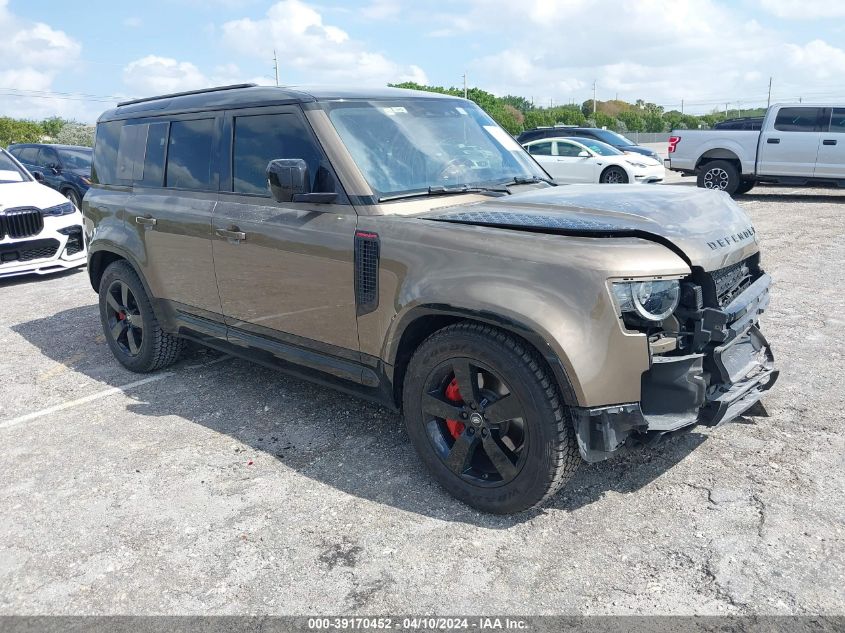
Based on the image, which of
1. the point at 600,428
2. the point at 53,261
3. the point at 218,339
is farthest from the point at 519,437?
the point at 53,261

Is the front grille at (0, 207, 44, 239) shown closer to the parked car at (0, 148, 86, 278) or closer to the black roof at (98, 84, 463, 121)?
the parked car at (0, 148, 86, 278)

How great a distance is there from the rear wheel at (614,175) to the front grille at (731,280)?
41.6 ft

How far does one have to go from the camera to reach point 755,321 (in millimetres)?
3576

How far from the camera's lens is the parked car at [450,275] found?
2.84 m

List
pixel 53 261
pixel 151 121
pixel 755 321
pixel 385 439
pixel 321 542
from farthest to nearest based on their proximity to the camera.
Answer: pixel 53 261, pixel 151 121, pixel 385 439, pixel 755 321, pixel 321 542

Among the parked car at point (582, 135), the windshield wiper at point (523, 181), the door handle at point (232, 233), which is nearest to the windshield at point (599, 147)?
the parked car at point (582, 135)

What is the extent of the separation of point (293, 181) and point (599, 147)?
14204 millimetres

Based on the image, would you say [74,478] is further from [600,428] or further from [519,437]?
[600,428]

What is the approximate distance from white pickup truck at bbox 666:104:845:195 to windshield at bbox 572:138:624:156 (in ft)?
4.50

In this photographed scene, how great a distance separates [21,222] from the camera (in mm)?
8766

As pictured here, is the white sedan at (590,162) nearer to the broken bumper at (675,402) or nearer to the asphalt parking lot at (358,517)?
the asphalt parking lot at (358,517)

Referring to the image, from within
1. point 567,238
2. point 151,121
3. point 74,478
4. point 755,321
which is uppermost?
point 151,121

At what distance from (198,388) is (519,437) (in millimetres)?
2699

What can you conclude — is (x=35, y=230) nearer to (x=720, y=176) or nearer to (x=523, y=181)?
(x=523, y=181)
